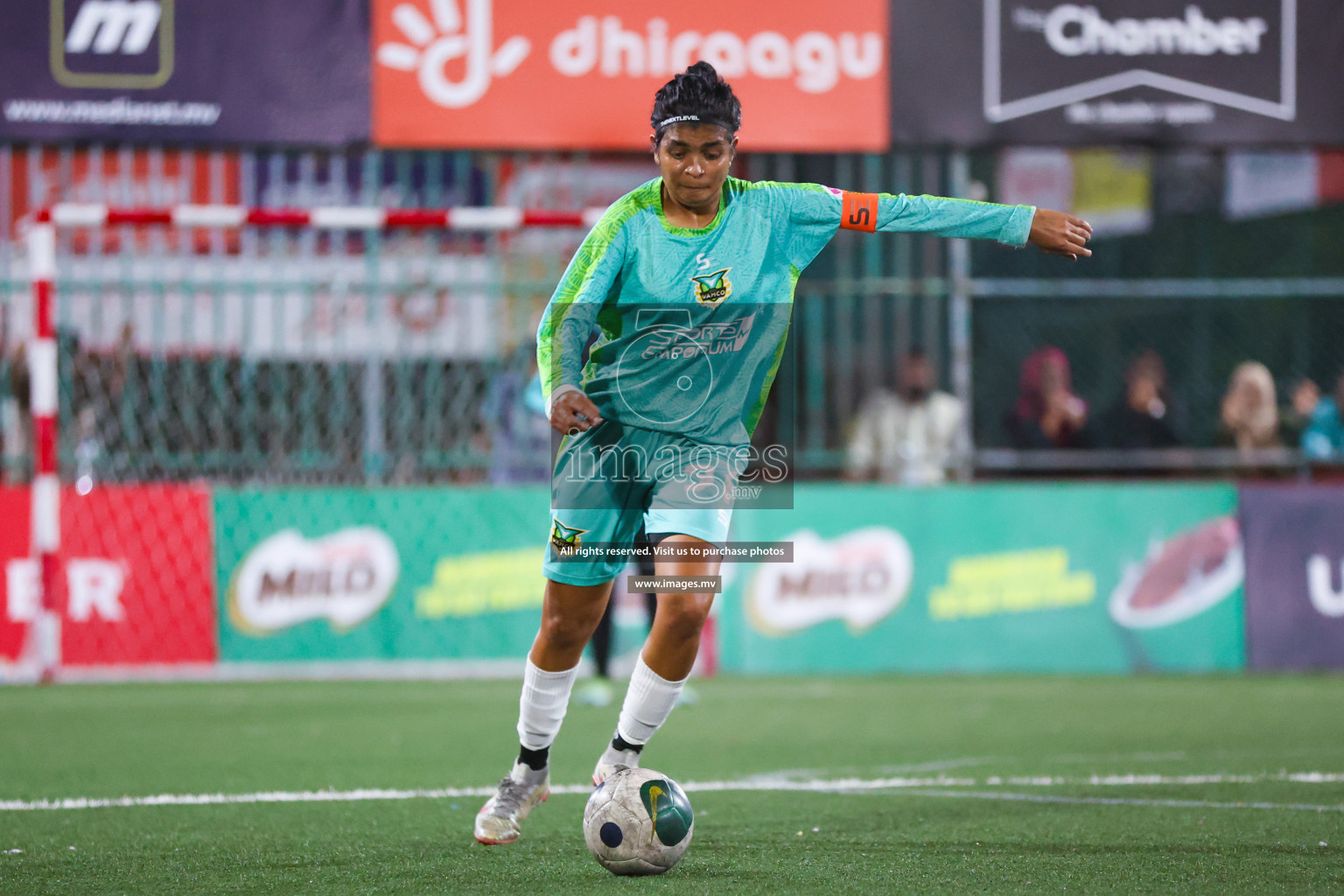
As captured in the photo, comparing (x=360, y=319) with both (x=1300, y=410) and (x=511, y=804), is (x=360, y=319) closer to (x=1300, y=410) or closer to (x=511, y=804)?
(x=511, y=804)

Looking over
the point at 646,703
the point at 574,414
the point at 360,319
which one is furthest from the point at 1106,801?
the point at 360,319

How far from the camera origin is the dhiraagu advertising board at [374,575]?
9.82m

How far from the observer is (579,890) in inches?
149

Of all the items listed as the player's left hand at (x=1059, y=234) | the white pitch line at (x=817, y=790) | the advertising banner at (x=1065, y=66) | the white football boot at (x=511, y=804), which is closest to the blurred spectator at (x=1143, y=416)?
the advertising banner at (x=1065, y=66)

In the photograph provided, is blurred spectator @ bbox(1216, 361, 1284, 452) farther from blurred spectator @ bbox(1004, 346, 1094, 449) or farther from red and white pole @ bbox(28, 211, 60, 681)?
red and white pole @ bbox(28, 211, 60, 681)

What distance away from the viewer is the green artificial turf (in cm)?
397

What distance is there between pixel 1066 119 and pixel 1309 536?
315cm

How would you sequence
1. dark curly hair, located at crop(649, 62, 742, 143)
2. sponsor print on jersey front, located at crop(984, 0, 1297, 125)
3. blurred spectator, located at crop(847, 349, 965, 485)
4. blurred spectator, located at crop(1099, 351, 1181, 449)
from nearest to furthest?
1. dark curly hair, located at crop(649, 62, 742, 143)
2. sponsor print on jersey front, located at crop(984, 0, 1297, 125)
3. blurred spectator, located at crop(847, 349, 965, 485)
4. blurred spectator, located at crop(1099, 351, 1181, 449)

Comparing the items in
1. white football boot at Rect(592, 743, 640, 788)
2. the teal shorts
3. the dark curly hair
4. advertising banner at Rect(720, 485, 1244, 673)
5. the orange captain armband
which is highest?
the dark curly hair

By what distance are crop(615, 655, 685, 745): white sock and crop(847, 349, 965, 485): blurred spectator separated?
6215 millimetres

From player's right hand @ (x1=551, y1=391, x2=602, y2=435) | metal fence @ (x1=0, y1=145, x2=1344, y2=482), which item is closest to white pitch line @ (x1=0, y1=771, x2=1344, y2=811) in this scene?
player's right hand @ (x1=551, y1=391, x2=602, y2=435)

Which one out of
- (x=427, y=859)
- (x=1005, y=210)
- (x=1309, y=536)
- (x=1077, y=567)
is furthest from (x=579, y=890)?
(x=1309, y=536)

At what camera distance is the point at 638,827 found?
13.1 ft

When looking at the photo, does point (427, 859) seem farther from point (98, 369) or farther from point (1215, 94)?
point (1215, 94)
